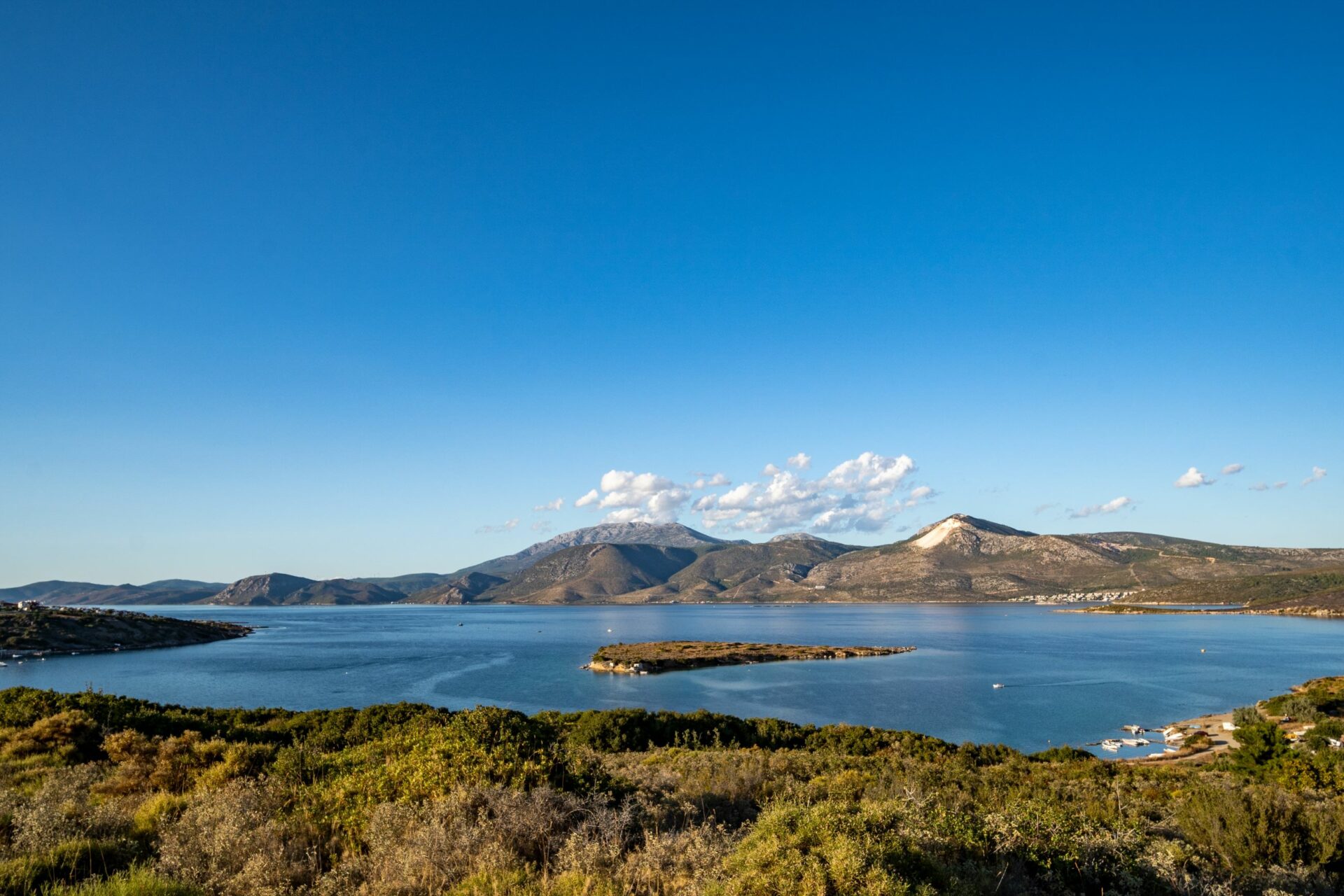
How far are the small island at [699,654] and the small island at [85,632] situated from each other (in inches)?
2856

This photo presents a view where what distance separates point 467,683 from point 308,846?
6183 centimetres

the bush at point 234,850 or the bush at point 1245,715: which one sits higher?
the bush at point 234,850

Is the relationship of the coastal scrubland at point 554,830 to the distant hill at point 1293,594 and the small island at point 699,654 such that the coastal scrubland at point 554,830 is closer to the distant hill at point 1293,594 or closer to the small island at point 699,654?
the small island at point 699,654

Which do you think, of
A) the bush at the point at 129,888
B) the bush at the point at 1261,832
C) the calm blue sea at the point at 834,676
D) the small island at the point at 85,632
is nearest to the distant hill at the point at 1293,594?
the calm blue sea at the point at 834,676

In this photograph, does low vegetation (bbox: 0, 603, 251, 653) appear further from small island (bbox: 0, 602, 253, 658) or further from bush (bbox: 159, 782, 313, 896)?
bush (bbox: 159, 782, 313, 896)

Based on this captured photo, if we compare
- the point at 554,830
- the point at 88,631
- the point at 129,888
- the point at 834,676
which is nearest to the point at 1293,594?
the point at 834,676

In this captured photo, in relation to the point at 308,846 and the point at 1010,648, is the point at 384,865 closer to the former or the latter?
the point at 308,846

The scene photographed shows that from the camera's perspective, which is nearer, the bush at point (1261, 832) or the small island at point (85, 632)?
the bush at point (1261, 832)

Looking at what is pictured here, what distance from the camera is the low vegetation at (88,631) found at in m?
93.0

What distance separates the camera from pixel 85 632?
328 feet

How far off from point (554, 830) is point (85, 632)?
128 metres

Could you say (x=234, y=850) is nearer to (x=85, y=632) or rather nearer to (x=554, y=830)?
(x=554, y=830)

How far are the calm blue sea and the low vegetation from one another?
7.07 m

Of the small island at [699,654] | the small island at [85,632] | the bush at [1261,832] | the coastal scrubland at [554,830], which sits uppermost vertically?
the coastal scrubland at [554,830]
